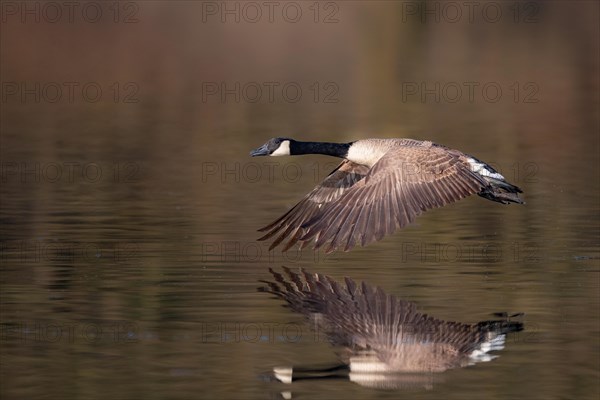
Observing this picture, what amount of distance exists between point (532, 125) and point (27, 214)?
47.0ft

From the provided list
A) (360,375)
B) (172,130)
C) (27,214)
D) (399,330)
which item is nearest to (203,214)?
(27,214)

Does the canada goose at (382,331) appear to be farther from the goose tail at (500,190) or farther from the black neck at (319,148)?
the black neck at (319,148)

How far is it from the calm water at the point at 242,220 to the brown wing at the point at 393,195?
0.59 meters

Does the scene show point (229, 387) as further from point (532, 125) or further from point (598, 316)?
point (532, 125)

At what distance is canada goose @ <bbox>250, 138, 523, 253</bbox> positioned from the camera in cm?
1184

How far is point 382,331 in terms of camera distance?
32.7 ft

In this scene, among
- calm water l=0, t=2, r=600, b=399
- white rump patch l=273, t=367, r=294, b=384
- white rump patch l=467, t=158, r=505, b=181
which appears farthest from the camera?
white rump patch l=467, t=158, r=505, b=181

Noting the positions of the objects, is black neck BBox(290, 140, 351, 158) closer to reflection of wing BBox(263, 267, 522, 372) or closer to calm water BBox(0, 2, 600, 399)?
calm water BBox(0, 2, 600, 399)

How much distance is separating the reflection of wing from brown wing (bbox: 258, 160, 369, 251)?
1.69m

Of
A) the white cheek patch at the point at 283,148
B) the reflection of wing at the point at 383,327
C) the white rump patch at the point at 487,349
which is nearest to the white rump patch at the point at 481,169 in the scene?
the reflection of wing at the point at 383,327

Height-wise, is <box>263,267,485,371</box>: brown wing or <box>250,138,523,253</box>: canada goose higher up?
<box>250,138,523,253</box>: canada goose

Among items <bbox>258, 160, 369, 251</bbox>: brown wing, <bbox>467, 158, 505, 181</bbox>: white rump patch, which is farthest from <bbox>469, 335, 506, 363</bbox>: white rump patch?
<bbox>258, 160, 369, 251</bbox>: brown wing

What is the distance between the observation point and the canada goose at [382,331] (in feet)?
30.0

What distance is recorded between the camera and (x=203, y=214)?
638 inches
